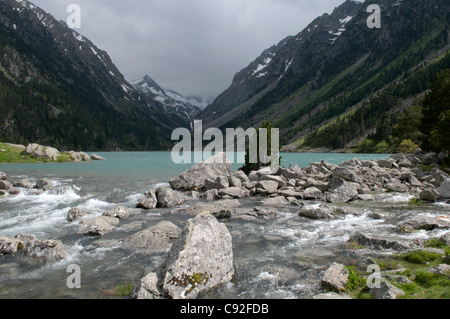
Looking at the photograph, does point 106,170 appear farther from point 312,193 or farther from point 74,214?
point 312,193

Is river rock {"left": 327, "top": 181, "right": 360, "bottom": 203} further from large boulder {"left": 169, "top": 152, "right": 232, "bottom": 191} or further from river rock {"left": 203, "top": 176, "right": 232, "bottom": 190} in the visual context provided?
large boulder {"left": 169, "top": 152, "right": 232, "bottom": 191}

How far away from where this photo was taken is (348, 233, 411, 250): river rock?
11405 millimetres

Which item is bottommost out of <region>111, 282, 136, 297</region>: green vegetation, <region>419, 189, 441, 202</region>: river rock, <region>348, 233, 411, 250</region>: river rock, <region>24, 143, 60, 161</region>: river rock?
<region>111, 282, 136, 297</region>: green vegetation

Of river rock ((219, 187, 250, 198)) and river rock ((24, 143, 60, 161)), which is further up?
river rock ((24, 143, 60, 161))

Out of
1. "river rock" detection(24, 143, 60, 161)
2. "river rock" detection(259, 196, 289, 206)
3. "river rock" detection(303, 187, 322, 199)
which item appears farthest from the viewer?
"river rock" detection(24, 143, 60, 161)

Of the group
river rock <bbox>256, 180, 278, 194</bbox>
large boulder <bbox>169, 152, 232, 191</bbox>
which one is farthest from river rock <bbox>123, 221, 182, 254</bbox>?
large boulder <bbox>169, 152, 232, 191</bbox>

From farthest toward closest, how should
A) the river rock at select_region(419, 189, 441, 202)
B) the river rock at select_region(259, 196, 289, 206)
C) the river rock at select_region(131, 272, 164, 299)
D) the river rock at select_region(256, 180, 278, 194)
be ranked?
the river rock at select_region(256, 180, 278, 194) → the river rock at select_region(259, 196, 289, 206) → the river rock at select_region(419, 189, 441, 202) → the river rock at select_region(131, 272, 164, 299)

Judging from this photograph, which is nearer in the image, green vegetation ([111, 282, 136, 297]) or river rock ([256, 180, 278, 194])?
green vegetation ([111, 282, 136, 297])

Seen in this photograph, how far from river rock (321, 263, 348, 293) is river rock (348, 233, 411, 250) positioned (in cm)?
400

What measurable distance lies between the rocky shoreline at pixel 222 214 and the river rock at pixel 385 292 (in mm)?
25
